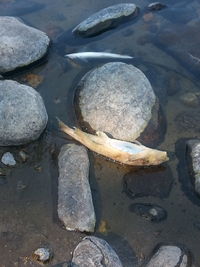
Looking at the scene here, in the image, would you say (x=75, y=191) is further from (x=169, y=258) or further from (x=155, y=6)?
(x=155, y=6)

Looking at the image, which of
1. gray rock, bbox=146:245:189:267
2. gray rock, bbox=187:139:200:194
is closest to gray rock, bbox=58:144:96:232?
gray rock, bbox=146:245:189:267

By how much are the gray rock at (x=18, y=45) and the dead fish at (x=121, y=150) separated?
1884mm

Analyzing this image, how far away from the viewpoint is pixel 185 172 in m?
5.86

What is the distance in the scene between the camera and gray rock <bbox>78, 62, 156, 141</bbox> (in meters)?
6.12

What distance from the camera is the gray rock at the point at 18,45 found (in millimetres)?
7066

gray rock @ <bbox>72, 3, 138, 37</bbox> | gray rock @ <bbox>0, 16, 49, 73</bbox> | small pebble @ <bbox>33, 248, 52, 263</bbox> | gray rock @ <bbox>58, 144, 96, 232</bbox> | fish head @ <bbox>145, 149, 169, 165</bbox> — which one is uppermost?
gray rock @ <bbox>0, 16, 49, 73</bbox>

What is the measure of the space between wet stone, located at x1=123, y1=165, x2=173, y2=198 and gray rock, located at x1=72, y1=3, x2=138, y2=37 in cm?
341

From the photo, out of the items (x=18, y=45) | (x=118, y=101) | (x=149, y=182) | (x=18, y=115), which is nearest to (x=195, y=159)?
(x=149, y=182)

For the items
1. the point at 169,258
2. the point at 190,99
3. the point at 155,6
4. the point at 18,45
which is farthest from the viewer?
the point at 155,6

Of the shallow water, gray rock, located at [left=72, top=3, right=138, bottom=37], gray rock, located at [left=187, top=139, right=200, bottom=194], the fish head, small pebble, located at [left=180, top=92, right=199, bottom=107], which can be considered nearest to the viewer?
the shallow water

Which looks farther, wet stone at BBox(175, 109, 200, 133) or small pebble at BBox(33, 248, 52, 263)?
wet stone at BBox(175, 109, 200, 133)

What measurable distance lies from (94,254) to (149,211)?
1070 mm

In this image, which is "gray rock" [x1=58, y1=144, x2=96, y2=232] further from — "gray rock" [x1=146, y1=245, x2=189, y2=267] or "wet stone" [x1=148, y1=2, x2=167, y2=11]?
"wet stone" [x1=148, y1=2, x2=167, y2=11]

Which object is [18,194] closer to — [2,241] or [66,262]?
[2,241]
